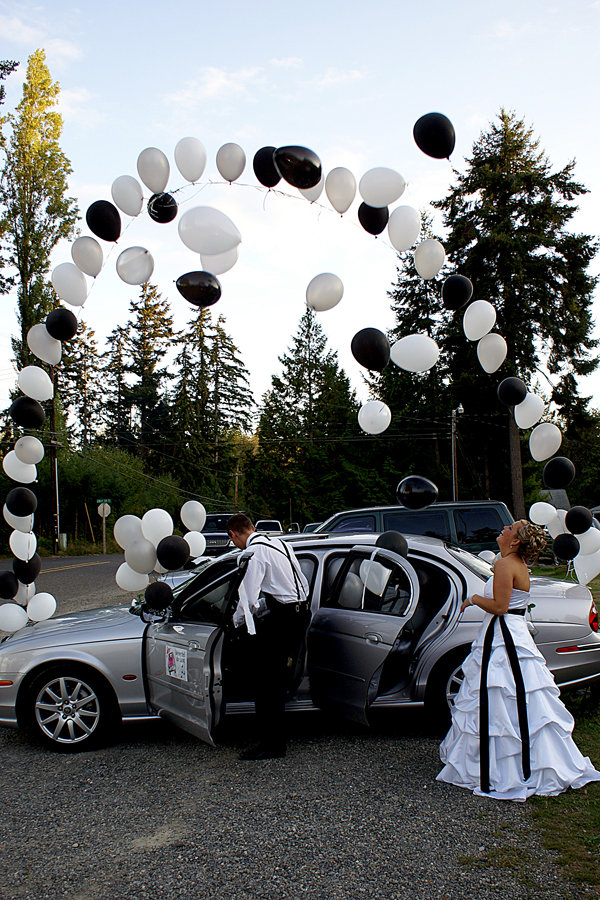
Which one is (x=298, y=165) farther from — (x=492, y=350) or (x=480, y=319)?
(x=492, y=350)

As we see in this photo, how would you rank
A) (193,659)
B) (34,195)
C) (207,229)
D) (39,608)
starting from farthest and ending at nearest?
(34,195) → (39,608) → (207,229) → (193,659)

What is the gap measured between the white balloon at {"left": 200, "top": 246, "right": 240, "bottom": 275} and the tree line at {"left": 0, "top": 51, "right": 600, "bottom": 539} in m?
6.91

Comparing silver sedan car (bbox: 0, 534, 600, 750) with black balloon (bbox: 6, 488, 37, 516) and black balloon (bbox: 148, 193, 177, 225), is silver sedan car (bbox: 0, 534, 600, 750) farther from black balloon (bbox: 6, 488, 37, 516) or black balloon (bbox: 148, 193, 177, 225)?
black balloon (bbox: 148, 193, 177, 225)

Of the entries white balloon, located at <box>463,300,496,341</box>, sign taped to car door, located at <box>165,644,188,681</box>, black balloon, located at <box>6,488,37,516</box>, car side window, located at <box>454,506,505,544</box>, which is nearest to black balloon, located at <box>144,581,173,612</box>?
sign taped to car door, located at <box>165,644,188,681</box>

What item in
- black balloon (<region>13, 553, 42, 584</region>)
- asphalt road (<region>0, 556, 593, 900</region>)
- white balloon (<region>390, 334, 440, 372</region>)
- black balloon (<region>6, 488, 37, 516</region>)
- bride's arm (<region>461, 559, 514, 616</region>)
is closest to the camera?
asphalt road (<region>0, 556, 593, 900</region>)

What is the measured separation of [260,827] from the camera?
3.72 meters

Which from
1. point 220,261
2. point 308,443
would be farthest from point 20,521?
point 308,443

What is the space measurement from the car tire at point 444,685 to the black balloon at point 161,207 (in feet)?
15.9

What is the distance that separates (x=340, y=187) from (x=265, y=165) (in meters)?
0.77

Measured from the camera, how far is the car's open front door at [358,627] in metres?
4.84

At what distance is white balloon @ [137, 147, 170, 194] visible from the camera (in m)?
6.57

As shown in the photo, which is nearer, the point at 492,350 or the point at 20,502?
the point at 20,502

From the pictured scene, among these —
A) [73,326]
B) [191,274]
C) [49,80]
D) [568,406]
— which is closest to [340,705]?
[191,274]

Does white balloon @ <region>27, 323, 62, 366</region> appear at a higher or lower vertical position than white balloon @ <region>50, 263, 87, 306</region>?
lower
